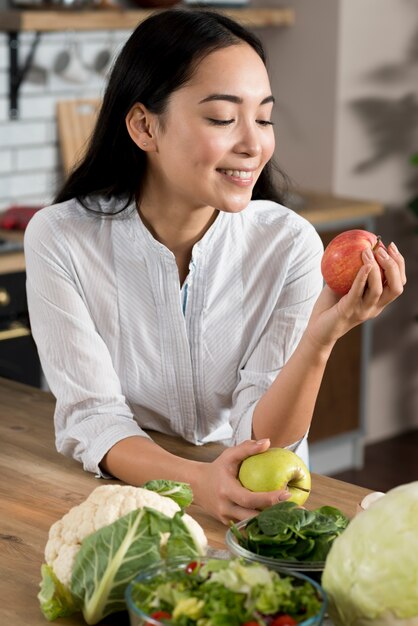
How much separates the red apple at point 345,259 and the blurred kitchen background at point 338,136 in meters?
2.39

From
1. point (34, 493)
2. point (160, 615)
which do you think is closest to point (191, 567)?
point (160, 615)

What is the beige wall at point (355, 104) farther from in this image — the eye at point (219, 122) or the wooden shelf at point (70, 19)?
the eye at point (219, 122)

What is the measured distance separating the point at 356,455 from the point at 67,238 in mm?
2841

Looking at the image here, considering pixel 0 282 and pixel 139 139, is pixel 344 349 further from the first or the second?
pixel 139 139

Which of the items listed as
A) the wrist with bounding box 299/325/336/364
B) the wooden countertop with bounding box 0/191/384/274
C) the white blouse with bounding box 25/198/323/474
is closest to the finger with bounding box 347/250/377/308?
the wrist with bounding box 299/325/336/364

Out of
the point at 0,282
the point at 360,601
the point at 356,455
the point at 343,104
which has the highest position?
the point at 360,601

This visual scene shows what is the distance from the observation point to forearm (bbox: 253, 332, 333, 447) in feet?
6.00

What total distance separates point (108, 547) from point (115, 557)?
0.5 inches

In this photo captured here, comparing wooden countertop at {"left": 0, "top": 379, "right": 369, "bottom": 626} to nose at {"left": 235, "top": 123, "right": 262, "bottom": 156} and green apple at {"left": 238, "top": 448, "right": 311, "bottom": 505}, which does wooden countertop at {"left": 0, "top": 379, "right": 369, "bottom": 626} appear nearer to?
green apple at {"left": 238, "top": 448, "right": 311, "bottom": 505}

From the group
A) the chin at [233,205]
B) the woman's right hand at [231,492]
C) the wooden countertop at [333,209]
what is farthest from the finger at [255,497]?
the wooden countertop at [333,209]

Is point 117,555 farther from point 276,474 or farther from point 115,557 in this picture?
point 276,474

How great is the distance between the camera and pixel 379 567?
1.10m

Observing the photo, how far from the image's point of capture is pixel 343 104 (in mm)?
4520

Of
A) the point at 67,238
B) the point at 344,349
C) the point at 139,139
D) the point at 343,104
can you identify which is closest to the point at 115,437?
the point at 67,238
